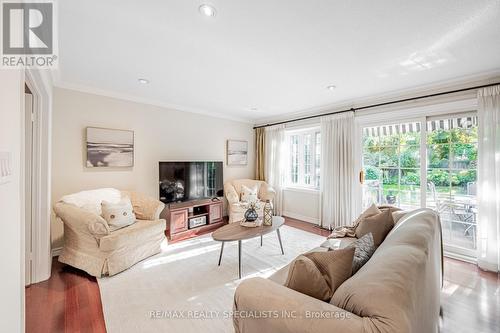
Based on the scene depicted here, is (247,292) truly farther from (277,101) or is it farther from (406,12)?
(277,101)

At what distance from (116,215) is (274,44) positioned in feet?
8.71

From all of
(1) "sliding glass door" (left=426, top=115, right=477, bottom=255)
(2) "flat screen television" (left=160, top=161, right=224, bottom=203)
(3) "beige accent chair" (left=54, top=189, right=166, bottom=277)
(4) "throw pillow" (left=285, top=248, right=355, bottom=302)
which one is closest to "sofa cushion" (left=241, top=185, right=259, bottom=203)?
(2) "flat screen television" (left=160, top=161, right=224, bottom=203)

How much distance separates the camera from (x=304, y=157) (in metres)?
4.79

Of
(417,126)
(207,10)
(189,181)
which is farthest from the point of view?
(189,181)

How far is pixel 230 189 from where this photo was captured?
14.6 feet

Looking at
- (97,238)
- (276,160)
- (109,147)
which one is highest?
(109,147)

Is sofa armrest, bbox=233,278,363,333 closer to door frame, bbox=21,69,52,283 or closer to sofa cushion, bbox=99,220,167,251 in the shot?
sofa cushion, bbox=99,220,167,251

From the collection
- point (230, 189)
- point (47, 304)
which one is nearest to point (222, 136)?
point (230, 189)

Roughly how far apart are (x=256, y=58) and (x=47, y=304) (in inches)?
123

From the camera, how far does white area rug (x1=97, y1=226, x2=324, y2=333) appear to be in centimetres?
171

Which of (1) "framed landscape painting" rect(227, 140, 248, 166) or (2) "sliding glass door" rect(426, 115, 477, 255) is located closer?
(2) "sliding glass door" rect(426, 115, 477, 255)

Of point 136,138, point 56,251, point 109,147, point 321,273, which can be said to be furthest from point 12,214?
point 136,138

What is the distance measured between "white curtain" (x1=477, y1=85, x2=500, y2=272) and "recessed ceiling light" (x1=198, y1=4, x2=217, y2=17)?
3.31m
